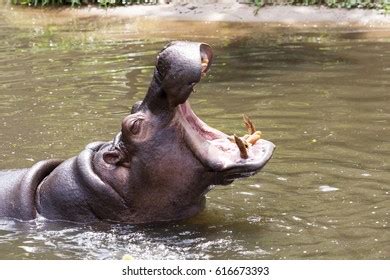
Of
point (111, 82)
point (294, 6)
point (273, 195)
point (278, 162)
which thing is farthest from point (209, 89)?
point (294, 6)

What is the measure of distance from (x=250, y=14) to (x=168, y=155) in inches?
390

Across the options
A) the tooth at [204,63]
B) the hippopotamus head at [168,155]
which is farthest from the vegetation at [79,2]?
the tooth at [204,63]

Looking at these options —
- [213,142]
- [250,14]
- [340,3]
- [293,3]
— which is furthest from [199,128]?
[293,3]

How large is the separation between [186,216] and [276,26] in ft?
29.2

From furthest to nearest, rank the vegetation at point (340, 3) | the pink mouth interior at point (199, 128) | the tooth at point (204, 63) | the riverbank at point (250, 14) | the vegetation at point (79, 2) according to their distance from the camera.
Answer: the vegetation at point (79, 2) → the vegetation at point (340, 3) → the riverbank at point (250, 14) → the pink mouth interior at point (199, 128) → the tooth at point (204, 63)

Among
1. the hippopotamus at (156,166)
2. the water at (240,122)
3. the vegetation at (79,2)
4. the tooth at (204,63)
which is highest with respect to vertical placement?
the tooth at (204,63)

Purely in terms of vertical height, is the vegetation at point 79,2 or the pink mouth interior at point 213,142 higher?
the pink mouth interior at point 213,142

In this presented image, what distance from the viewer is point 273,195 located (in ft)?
17.6

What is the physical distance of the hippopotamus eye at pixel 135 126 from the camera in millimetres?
4375

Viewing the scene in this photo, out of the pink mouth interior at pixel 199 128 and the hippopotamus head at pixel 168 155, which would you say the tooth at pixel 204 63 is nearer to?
the hippopotamus head at pixel 168 155

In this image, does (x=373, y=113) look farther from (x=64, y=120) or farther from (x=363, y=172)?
(x=64, y=120)

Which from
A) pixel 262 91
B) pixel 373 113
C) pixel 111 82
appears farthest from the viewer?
pixel 111 82

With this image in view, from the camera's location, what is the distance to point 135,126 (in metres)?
4.39

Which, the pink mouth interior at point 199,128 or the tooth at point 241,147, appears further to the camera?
the pink mouth interior at point 199,128
